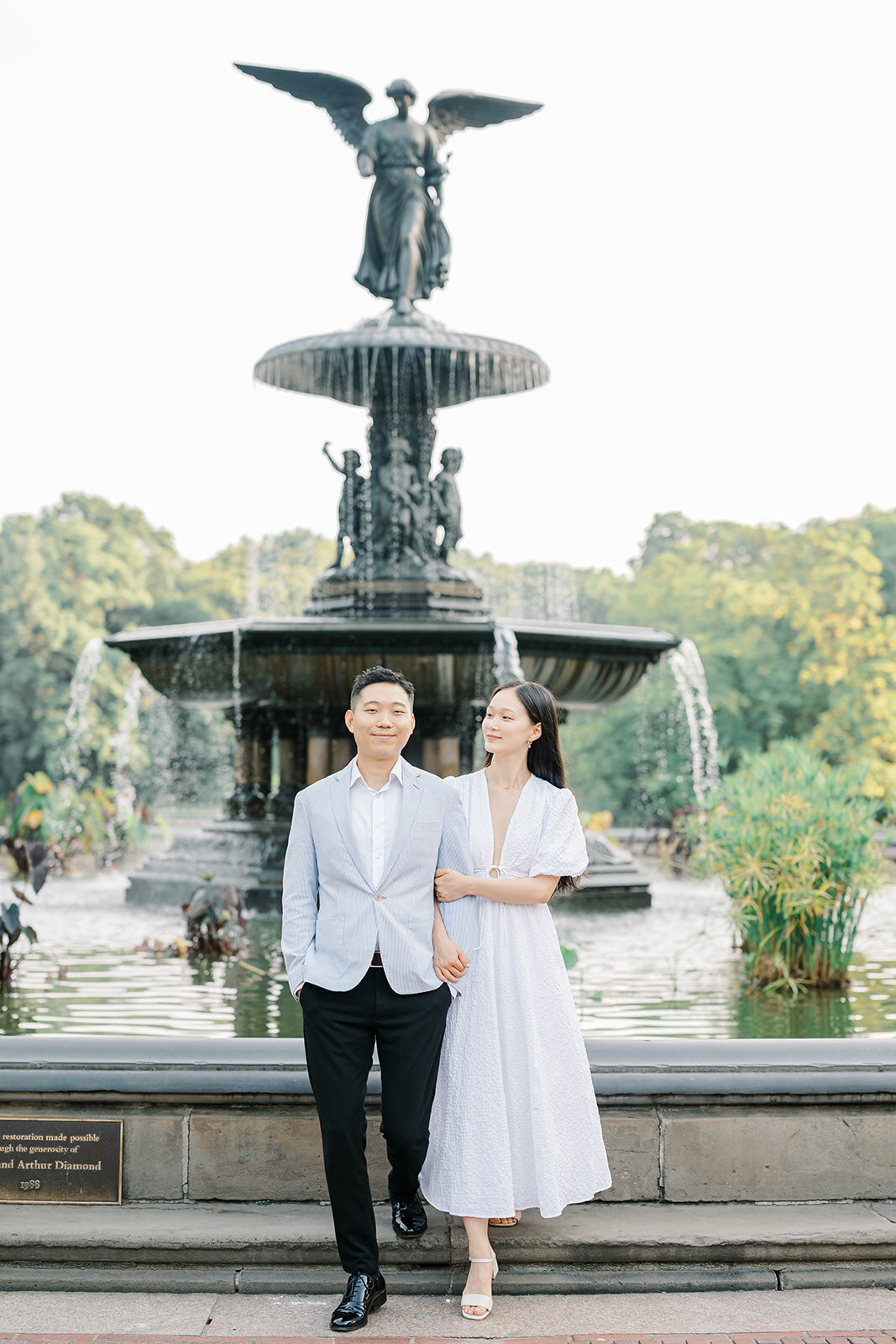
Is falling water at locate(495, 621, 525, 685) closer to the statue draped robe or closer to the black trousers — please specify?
the statue draped robe

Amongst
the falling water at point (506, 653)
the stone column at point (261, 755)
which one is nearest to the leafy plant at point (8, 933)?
the falling water at point (506, 653)

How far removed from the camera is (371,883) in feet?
12.1

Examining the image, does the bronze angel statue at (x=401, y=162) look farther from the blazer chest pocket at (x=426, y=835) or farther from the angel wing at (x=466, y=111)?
the blazer chest pocket at (x=426, y=835)

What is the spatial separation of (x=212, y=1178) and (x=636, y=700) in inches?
1279

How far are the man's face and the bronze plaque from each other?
1.48 meters

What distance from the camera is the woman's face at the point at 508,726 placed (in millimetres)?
3959

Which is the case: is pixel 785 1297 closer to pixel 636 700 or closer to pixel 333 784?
pixel 333 784

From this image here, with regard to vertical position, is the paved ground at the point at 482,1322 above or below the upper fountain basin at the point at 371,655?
below

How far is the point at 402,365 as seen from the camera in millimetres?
11250

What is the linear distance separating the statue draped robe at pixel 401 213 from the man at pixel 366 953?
8.65 meters

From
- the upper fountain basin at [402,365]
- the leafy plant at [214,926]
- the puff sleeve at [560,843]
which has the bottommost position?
the leafy plant at [214,926]

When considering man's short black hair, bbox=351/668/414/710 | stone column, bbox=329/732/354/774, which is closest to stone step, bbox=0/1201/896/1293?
man's short black hair, bbox=351/668/414/710

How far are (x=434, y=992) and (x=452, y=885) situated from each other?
0.30m

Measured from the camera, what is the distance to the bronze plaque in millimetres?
4141
